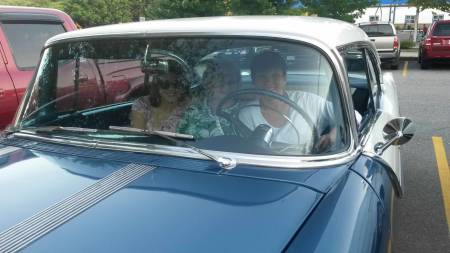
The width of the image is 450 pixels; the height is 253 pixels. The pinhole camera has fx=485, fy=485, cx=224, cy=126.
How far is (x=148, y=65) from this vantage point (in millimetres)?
2512

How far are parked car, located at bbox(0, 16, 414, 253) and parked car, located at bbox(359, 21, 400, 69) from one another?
1347cm

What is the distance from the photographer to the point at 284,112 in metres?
2.37

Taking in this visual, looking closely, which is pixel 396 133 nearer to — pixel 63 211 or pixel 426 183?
pixel 63 211

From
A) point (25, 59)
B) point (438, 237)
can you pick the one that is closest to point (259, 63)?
point (438, 237)

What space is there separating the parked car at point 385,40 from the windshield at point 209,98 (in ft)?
45.4

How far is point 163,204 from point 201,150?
0.47 meters

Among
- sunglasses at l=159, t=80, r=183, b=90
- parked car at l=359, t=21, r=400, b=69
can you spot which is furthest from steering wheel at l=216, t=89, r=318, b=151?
parked car at l=359, t=21, r=400, b=69

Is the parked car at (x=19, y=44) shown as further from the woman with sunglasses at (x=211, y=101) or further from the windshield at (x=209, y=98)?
the woman with sunglasses at (x=211, y=101)

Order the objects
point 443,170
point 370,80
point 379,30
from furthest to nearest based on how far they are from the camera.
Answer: point 379,30 < point 443,170 < point 370,80

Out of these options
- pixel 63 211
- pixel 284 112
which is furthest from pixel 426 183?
pixel 63 211

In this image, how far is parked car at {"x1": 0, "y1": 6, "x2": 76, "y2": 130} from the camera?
459 cm

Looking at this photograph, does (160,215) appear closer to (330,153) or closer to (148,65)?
(330,153)

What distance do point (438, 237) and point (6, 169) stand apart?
124 inches

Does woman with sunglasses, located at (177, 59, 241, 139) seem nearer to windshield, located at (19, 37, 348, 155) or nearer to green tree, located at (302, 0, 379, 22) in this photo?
windshield, located at (19, 37, 348, 155)
